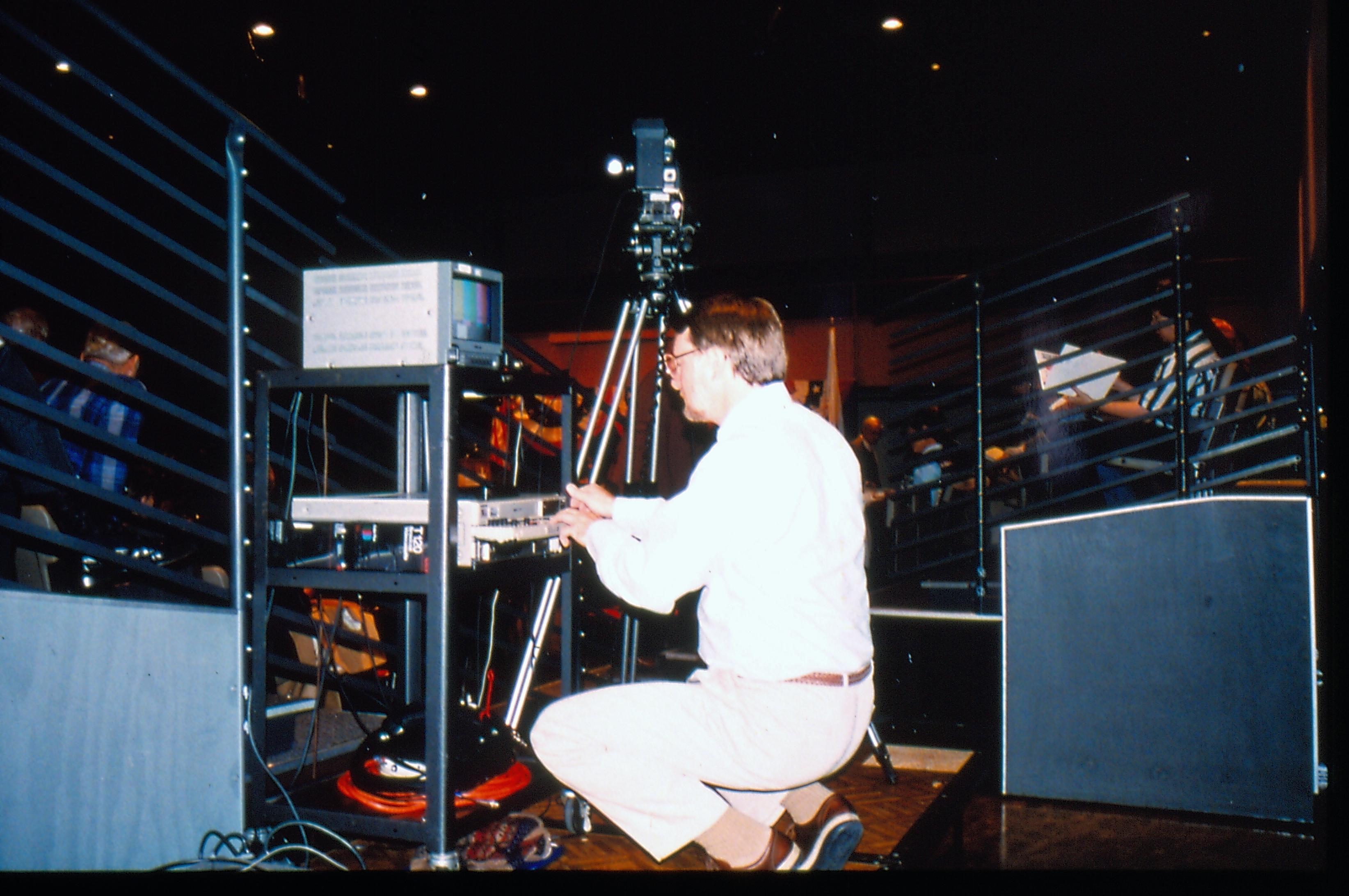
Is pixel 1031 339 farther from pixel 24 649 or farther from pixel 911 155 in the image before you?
pixel 911 155

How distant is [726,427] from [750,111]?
5.60 meters

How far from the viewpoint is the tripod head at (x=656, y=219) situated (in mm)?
2910

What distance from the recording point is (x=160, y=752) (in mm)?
1975

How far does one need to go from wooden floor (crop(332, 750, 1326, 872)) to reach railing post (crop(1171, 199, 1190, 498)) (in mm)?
1031

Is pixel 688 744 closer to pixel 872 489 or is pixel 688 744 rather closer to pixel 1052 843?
pixel 1052 843

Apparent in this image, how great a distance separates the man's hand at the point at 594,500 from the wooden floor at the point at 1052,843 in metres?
0.86

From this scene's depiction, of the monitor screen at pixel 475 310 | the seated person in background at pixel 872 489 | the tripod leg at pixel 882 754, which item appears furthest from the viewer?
the seated person in background at pixel 872 489

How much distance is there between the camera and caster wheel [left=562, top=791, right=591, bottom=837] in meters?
2.49

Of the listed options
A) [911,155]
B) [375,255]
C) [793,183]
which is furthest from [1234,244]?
[375,255]

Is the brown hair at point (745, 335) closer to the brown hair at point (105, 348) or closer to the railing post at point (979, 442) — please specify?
the railing post at point (979, 442)

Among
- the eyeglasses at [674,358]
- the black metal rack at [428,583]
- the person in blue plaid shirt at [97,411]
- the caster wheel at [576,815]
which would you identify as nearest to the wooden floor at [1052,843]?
the caster wheel at [576,815]

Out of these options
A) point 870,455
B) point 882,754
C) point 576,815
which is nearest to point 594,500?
point 576,815

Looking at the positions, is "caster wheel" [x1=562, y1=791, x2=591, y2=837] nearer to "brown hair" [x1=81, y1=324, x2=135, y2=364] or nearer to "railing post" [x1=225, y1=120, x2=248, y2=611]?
"railing post" [x1=225, y1=120, x2=248, y2=611]

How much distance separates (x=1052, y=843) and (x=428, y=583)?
1943 mm
